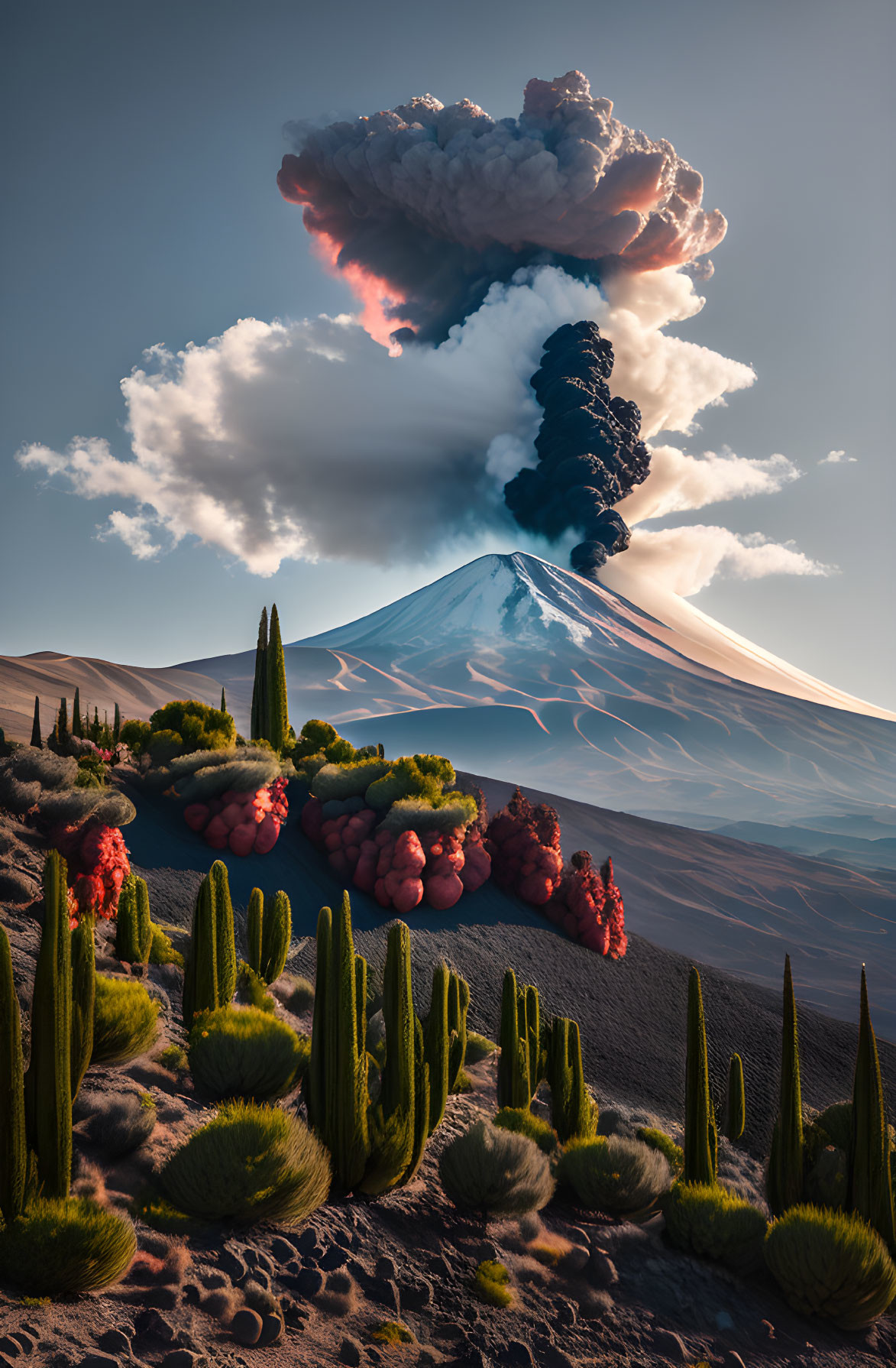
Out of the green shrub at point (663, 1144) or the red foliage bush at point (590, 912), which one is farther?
the red foliage bush at point (590, 912)

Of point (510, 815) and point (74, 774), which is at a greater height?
point (74, 774)

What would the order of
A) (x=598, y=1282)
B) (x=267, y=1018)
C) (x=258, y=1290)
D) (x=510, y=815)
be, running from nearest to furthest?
(x=258, y=1290) < (x=598, y=1282) < (x=267, y=1018) < (x=510, y=815)

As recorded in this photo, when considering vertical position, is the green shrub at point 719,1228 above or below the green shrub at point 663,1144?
above

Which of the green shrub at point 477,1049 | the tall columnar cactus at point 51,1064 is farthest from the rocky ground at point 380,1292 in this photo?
the green shrub at point 477,1049

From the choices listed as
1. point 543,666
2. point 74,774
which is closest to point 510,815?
point 74,774

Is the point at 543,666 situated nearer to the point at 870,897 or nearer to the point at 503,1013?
the point at 870,897

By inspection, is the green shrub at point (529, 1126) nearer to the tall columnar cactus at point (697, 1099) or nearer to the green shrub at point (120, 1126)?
the tall columnar cactus at point (697, 1099)

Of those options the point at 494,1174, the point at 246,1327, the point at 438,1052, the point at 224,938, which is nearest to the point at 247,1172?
the point at 246,1327
